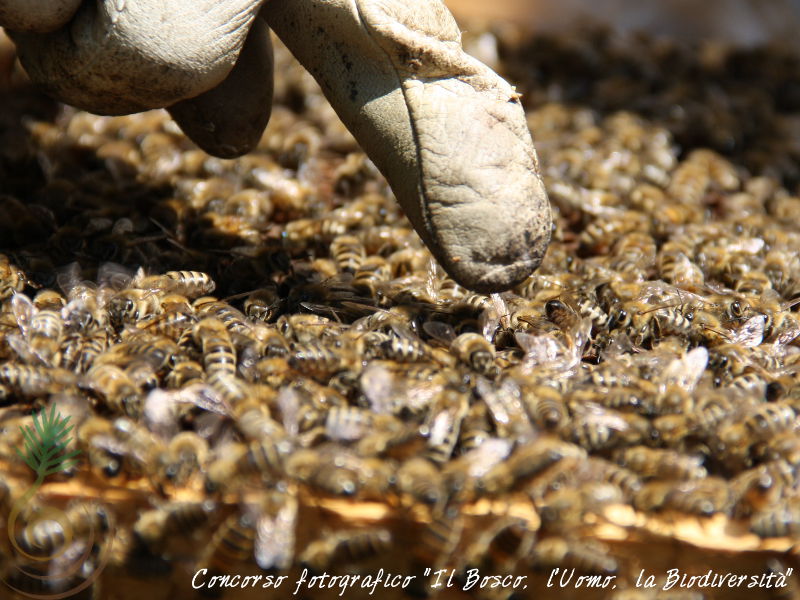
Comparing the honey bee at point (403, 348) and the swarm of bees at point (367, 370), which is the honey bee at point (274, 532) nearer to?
the swarm of bees at point (367, 370)

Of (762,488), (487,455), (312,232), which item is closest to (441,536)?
(487,455)

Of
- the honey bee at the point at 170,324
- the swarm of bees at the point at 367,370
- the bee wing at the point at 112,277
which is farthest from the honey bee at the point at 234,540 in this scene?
the bee wing at the point at 112,277

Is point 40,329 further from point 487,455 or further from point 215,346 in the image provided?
point 487,455

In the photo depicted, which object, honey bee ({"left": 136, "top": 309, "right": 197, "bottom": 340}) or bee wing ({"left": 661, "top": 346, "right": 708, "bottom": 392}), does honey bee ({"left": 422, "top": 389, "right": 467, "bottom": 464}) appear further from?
honey bee ({"left": 136, "top": 309, "right": 197, "bottom": 340})

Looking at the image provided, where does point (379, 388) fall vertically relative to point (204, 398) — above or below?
above

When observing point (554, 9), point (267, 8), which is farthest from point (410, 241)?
point (554, 9)

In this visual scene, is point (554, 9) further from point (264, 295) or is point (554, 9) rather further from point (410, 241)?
point (264, 295)

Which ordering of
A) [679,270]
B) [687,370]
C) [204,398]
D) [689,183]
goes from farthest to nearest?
[689,183]
[679,270]
[687,370]
[204,398]
